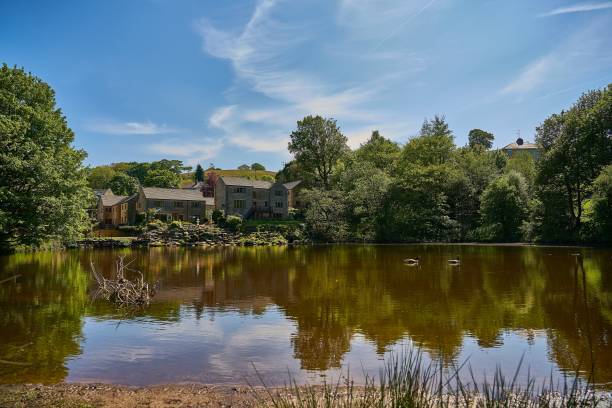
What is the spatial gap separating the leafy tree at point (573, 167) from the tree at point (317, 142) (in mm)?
39226

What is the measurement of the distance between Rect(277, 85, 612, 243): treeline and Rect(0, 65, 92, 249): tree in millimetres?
46194

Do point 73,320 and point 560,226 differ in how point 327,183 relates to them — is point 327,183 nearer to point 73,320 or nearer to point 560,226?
point 560,226

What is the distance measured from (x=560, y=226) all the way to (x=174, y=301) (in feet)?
173

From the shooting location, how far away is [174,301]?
22250 millimetres

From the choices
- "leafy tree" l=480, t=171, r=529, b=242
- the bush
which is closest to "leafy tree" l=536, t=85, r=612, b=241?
"leafy tree" l=480, t=171, r=529, b=242

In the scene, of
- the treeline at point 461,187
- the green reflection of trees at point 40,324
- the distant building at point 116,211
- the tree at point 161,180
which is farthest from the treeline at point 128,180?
the green reflection of trees at point 40,324

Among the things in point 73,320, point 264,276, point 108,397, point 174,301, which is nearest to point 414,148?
point 264,276

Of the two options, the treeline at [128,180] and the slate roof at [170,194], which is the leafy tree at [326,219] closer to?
the slate roof at [170,194]

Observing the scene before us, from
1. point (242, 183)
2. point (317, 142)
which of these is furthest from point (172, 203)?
point (317, 142)

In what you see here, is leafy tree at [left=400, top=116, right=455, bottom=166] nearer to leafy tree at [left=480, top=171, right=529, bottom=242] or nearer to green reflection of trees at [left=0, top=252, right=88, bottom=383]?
leafy tree at [left=480, top=171, right=529, bottom=242]

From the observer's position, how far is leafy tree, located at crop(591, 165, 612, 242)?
49.4m

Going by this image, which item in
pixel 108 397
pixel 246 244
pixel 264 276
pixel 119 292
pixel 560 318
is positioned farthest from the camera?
pixel 246 244

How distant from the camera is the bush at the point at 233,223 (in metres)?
79.1

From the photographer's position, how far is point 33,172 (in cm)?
2997
